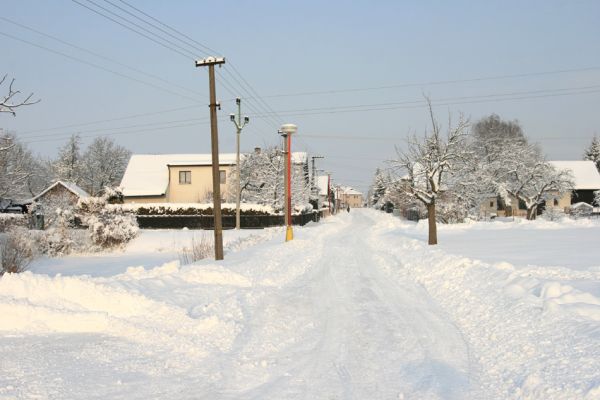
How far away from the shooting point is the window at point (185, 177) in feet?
191

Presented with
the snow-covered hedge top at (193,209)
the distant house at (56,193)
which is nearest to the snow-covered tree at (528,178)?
the snow-covered hedge top at (193,209)

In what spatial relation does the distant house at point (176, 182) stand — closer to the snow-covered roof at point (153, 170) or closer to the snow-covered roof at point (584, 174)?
the snow-covered roof at point (153, 170)

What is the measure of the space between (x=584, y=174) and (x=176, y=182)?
60.6m

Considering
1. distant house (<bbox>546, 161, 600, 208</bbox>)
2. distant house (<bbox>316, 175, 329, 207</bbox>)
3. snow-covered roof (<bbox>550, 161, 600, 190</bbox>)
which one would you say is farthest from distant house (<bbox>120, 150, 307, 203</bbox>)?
snow-covered roof (<bbox>550, 161, 600, 190</bbox>)

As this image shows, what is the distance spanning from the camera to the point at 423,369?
5867 millimetres

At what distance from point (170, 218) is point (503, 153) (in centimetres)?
3566

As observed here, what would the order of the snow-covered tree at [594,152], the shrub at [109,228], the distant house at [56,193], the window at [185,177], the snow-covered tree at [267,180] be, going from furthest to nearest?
the snow-covered tree at [594,152] → the window at [185,177] → the snow-covered tree at [267,180] → the distant house at [56,193] → the shrub at [109,228]

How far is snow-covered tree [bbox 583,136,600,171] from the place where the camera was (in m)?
92.9

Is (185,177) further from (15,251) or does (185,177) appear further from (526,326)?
(526,326)

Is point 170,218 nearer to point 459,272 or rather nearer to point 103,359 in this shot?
point 459,272

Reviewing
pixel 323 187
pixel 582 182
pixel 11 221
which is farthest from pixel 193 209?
pixel 582 182

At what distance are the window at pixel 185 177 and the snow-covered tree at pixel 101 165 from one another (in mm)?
22941

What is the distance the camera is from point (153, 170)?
60375 millimetres

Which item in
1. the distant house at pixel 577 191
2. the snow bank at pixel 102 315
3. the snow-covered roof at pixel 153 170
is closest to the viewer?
the snow bank at pixel 102 315
